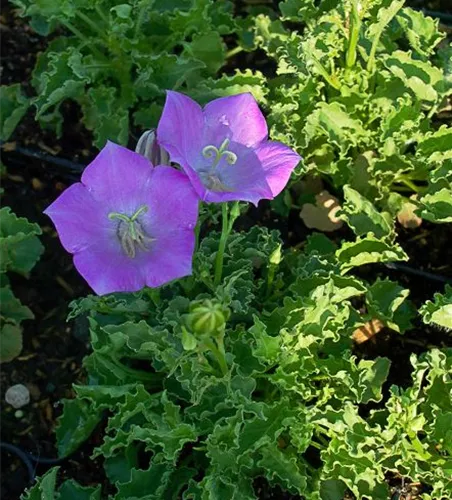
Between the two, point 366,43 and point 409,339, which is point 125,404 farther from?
point 366,43

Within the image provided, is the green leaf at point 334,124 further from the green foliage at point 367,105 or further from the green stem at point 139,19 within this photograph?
the green stem at point 139,19

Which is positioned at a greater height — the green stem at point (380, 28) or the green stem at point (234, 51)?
the green stem at point (380, 28)

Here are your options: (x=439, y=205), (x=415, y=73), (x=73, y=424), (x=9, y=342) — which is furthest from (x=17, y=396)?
(x=415, y=73)

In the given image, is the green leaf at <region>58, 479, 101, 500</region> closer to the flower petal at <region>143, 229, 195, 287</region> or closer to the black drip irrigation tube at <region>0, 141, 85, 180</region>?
the flower petal at <region>143, 229, 195, 287</region>

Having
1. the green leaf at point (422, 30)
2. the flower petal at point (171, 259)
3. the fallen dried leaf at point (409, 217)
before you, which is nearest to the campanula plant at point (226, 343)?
the flower petal at point (171, 259)

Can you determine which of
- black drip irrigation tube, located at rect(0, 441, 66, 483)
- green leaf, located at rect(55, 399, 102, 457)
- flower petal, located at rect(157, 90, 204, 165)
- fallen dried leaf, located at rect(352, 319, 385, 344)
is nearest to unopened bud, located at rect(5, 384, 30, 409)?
black drip irrigation tube, located at rect(0, 441, 66, 483)

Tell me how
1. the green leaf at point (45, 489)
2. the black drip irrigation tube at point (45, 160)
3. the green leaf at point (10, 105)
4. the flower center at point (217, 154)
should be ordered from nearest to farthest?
the flower center at point (217, 154)
the green leaf at point (45, 489)
the green leaf at point (10, 105)
the black drip irrigation tube at point (45, 160)
